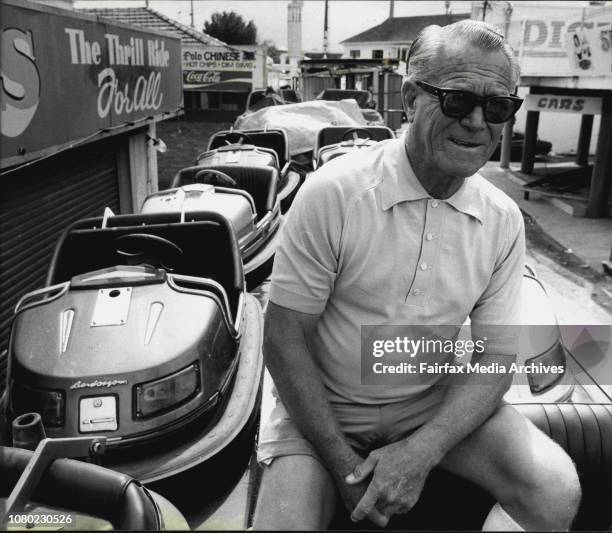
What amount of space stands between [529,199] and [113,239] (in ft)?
33.5

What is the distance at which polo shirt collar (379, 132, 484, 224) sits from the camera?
167 centimetres

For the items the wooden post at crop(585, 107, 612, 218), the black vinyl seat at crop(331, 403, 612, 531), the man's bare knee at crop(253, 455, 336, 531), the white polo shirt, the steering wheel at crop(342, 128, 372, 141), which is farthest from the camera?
the wooden post at crop(585, 107, 612, 218)

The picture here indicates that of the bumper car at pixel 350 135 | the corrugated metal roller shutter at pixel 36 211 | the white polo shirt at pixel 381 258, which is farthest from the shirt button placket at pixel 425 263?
the bumper car at pixel 350 135

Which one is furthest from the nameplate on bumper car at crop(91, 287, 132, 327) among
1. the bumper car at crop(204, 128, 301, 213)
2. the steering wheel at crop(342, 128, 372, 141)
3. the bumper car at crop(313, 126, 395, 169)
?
the steering wheel at crop(342, 128, 372, 141)

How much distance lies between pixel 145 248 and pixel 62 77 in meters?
2.59

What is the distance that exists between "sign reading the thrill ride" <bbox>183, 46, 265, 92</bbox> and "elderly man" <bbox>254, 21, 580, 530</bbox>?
20.2 meters

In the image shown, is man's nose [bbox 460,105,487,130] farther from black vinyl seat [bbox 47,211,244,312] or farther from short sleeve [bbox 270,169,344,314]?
black vinyl seat [bbox 47,211,244,312]

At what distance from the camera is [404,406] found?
1.73 metres

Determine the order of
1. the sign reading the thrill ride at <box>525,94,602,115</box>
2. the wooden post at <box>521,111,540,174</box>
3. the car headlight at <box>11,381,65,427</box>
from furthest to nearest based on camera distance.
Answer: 1. the wooden post at <box>521,111,540,174</box>
2. the sign reading the thrill ride at <box>525,94,602,115</box>
3. the car headlight at <box>11,381,65,427</box>

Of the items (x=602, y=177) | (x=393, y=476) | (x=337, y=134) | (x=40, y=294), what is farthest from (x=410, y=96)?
(x=602, y=177)

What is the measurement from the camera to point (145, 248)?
2998mm

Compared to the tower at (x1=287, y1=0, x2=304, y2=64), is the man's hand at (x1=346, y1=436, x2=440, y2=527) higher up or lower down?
lower down

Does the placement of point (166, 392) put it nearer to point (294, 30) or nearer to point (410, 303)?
point (410, 303)

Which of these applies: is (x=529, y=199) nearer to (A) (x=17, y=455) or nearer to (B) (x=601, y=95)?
(B) (x=601, y=95)
